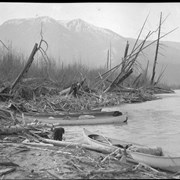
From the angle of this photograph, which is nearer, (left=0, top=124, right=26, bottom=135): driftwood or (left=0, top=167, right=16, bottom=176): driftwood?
(left=0, top=167, right=16, bottom=176): driftwood

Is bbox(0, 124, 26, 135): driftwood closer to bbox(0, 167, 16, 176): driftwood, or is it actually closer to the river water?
the river water

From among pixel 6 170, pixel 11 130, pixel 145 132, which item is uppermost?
pixel 6 170

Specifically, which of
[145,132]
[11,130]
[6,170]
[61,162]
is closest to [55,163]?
[61,162]

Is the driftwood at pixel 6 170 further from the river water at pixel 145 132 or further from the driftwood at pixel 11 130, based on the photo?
the river water at pixel 145 132

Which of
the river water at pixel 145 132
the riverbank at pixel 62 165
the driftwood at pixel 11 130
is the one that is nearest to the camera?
the riverbank at pixel 62 165

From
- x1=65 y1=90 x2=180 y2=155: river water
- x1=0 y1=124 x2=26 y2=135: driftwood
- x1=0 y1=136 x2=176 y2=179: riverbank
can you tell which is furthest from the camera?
x1=65 y1=90 x2=180 y2=155: river water

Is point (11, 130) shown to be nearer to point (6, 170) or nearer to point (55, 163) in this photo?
point (55, 163)

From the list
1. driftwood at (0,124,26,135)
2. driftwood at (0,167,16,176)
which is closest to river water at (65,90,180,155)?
driftwood at (0,124,26,135)

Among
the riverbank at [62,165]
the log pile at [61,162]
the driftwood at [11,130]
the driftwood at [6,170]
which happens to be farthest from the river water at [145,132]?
the driftwood at [6,170]

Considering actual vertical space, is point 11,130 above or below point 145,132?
above

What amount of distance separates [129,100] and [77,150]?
20.9 meters

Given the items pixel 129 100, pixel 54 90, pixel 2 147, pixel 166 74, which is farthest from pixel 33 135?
pixel 166 74

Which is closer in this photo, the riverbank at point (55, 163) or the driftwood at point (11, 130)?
the riverbank at point (55, 163)

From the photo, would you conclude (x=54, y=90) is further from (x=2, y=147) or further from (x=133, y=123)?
(x=2, y=147)
